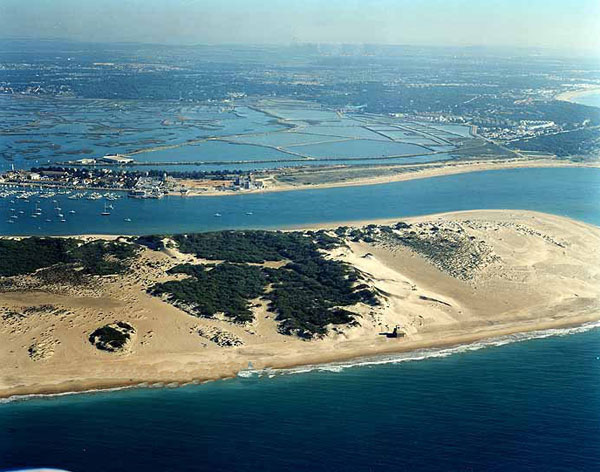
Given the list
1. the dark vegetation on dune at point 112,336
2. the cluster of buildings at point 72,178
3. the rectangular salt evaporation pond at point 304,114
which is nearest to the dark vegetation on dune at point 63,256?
the dark vegetation on dune at point 112,336

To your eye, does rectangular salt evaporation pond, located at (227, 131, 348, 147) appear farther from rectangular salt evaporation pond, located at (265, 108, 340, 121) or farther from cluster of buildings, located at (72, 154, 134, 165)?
cluster of buildings, located at (72, 154, 134, 165)

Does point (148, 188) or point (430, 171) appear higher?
point (430, 171)

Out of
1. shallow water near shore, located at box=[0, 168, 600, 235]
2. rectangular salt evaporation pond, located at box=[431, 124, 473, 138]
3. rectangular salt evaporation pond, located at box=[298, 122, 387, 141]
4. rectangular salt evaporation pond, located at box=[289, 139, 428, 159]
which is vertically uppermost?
rectangular salt evaporation pond, located at box=[431, 124, 473, 138]

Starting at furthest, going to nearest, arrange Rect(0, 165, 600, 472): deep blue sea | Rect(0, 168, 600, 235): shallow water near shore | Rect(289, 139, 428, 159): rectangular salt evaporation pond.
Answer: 1. Rect(289, 139, 428, 159): rectangular salt evaporation pond
2. Rect(0, 168, 600, 235): shallow water near shore
3. Rect(0, 165, 600, 472): deep blue sea

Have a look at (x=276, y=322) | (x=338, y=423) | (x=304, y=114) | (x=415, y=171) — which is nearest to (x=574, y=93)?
(x=304, y=114)

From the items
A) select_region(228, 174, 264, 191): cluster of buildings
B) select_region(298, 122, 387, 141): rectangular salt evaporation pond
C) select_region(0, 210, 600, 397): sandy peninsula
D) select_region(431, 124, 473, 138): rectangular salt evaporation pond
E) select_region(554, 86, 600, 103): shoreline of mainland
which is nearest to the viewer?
select_region(0, 210, 600, 397): sandy peninsula

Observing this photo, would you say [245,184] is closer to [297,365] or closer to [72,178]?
[72,178]

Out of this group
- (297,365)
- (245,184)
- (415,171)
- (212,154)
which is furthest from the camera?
(212,154)

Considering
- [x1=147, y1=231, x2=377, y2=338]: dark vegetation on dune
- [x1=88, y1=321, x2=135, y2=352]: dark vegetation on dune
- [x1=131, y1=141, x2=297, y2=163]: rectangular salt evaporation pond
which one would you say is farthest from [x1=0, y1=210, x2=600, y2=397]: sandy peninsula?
[x1=131, y1=141, x2=297, y2=163]: rectangular salt evaporation pond

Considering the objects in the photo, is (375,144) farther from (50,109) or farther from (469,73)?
(469,73)
